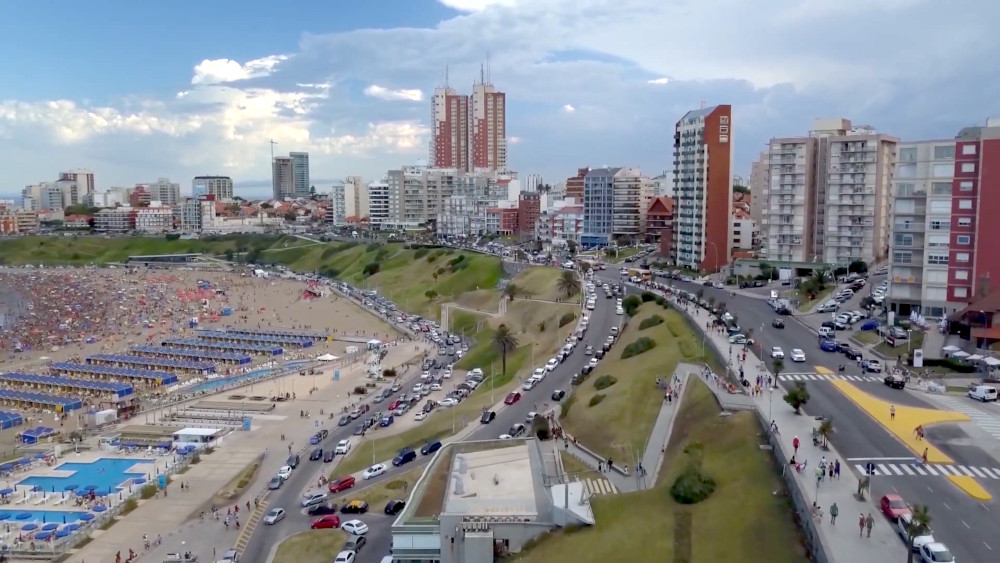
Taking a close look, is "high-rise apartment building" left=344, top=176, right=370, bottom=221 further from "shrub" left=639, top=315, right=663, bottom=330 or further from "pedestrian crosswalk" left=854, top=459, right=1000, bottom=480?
"pedestrian crosswalk" left=854, top=459, right=1000, bottom=480

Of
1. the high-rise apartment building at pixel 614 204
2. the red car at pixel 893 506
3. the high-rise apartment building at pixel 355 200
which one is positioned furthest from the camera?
the high-rise apartment building at pixel 355 200

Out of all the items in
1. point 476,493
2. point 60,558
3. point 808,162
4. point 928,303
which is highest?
point 808,162

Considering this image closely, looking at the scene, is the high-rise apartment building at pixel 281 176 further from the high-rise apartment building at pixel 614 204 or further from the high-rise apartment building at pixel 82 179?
the high-rise apartment building at pixel 614 204

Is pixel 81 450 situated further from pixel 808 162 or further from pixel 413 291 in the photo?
pixel 808 162

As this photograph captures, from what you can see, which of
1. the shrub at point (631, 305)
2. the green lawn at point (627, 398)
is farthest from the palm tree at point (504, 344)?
the shrub at point (631, 305)

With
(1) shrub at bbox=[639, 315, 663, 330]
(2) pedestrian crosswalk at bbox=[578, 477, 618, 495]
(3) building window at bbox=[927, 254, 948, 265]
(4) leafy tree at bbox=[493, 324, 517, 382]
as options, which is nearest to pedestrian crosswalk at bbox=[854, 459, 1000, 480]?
(2) pedestrian crosswalk at bbox=[578, 477, 618, 495]

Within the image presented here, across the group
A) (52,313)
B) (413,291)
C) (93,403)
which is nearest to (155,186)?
(52,313)

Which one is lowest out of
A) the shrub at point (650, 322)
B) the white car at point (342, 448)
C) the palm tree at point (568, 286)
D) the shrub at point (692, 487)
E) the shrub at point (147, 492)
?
the shrub at point (147, 492)
